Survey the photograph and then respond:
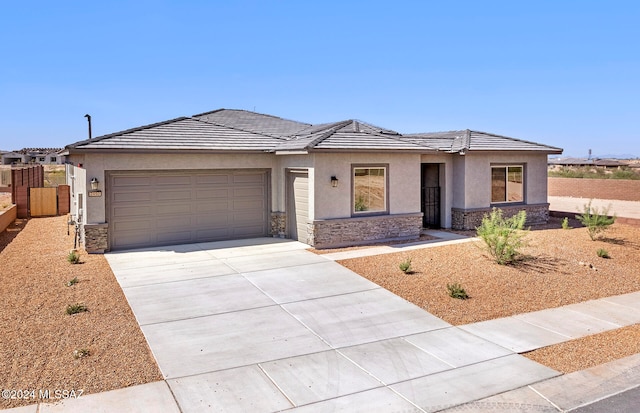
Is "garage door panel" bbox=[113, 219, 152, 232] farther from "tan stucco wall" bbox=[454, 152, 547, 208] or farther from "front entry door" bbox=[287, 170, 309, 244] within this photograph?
"tan stucco wall" bbox=[454, 152, 547, 208]

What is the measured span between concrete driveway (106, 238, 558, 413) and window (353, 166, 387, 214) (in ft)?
12.6

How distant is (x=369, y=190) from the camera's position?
50.4ft

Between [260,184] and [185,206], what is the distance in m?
2.59

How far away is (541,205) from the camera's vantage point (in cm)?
1916

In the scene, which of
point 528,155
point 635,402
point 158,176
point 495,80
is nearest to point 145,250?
A: point 158,176

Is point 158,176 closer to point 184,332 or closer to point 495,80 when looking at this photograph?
point 184,332

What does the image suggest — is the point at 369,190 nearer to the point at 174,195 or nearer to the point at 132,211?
the point at 174,195

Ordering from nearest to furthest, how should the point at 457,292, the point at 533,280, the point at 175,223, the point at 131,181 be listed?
the point at 457,292, the point at 533,280, the point at 131,181, the point at 175,223

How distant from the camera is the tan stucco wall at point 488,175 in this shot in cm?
1762

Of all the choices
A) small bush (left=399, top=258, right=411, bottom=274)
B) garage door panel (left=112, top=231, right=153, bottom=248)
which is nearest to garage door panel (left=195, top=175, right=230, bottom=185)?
garage door panel (left=112, top=231, right=153, bottom=248)

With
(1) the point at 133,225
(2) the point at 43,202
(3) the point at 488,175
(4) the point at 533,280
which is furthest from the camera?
(2) the point at 43,202

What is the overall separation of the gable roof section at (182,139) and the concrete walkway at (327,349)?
14.1 feet

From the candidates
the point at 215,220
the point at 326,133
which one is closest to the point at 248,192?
the point at 215,220

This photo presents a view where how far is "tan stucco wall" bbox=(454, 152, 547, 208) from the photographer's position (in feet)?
57.8
